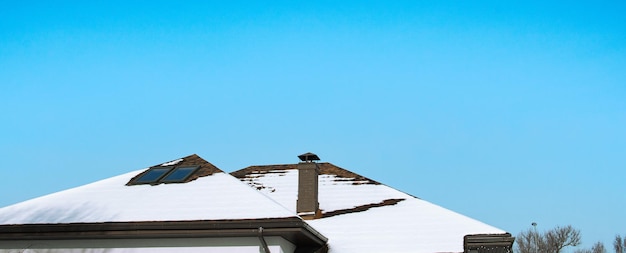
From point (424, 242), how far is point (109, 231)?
710 centimetres

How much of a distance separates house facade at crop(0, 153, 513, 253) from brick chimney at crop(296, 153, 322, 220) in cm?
3

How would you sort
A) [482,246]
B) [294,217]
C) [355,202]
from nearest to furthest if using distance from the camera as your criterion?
[294,217] < [482,246] < [355,202]

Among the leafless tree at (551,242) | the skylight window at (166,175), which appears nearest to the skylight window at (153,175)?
the skylight window at (166,175)

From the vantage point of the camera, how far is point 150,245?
1229cm

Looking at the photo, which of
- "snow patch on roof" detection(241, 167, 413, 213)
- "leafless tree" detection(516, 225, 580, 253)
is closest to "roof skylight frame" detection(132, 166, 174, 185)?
"snow patch on roof" detection(241, 167, 413, 213)

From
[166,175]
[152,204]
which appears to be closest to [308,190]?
[166,175]

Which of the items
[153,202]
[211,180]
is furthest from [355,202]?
[153,202]

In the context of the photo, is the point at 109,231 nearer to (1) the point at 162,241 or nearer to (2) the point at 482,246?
(1) the point at 162,241

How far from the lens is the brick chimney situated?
16.8m

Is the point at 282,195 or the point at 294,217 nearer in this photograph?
the point at 294,217

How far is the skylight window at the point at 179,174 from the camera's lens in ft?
47.8

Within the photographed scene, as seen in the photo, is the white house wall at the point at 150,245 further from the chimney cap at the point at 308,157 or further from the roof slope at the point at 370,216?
the chimney cap at the point at 308,157

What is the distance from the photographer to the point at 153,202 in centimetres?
1314

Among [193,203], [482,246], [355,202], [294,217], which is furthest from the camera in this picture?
[355,202]
